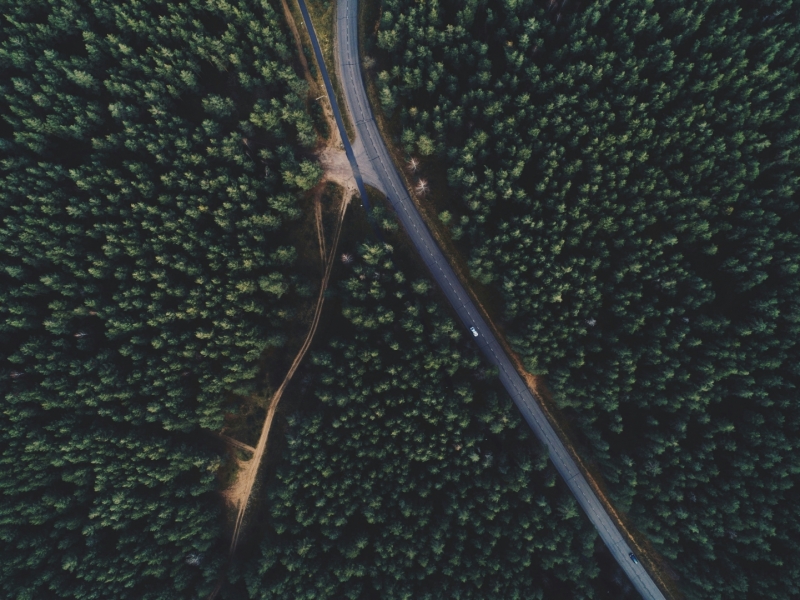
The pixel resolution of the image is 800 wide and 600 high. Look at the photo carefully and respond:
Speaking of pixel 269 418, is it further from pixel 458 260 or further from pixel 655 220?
pixel 655 220

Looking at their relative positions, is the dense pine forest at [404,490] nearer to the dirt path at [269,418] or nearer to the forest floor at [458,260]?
the dirt path at [269,418]

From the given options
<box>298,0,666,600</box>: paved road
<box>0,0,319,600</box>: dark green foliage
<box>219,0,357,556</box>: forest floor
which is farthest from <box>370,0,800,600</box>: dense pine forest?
<box>0,0,319,600</box>: dark green foliage

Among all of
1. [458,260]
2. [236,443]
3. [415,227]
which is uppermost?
[415,227]

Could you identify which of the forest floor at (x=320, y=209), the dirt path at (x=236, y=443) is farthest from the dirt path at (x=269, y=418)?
the dirt path at (x=236, y=443)

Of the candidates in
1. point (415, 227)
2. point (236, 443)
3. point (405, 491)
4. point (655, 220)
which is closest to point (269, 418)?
point (236, 443)

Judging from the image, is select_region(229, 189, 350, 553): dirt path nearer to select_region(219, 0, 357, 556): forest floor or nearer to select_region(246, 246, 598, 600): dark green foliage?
select_region(219, 0, 357, 556): forest floor

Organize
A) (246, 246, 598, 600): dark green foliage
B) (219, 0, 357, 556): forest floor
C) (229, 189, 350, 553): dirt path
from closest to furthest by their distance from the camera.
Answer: (246, 246, 598, 600): dark green foliage < (229, 189, 350, 553): dirt path < (219, 0, 357, 556): forest floor
